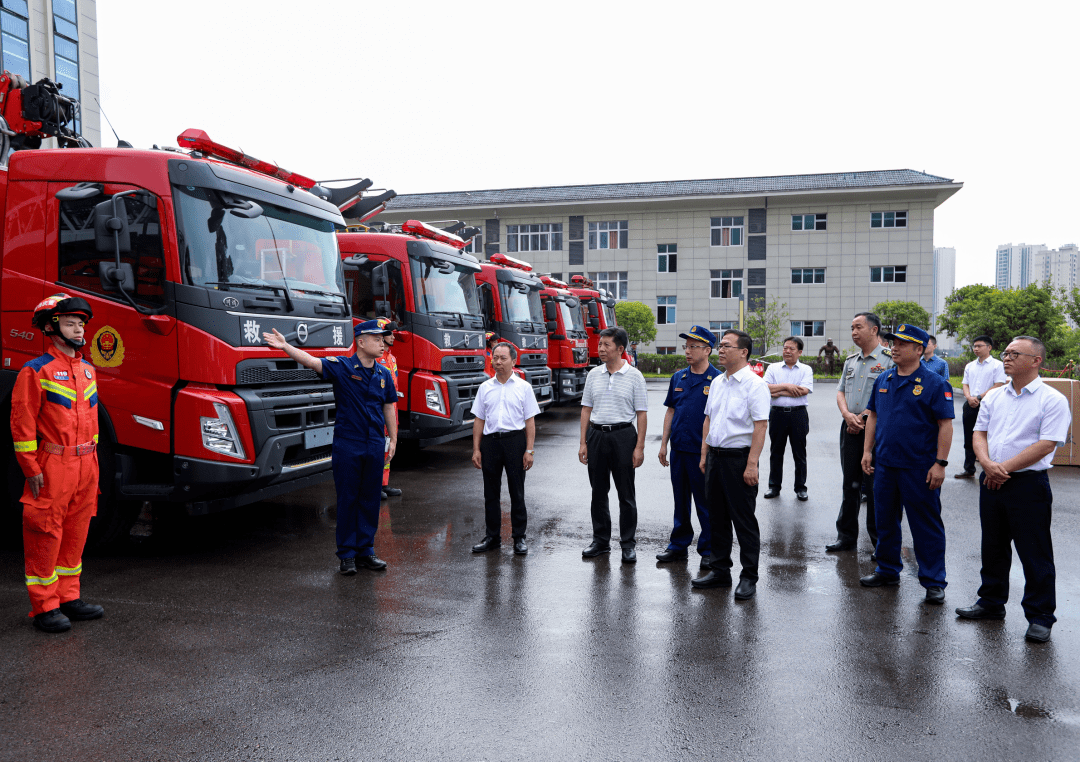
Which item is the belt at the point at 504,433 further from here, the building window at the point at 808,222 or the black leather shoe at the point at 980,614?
the building window at the point at 808,222

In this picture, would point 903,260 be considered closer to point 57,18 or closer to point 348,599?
point 57,18

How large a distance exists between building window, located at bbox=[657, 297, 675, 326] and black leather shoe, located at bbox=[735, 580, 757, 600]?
3914 centimetres

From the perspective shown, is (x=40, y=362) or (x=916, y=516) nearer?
(x=40, y=362)

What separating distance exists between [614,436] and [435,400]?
387 cm

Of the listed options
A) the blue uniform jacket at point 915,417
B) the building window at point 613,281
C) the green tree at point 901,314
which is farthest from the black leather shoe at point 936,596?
the building window at point 613,281

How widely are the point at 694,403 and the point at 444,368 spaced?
4424 mm

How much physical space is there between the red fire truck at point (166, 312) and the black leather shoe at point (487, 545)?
1.55m

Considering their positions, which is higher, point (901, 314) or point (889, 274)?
point (889, 274)

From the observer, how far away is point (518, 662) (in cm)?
385

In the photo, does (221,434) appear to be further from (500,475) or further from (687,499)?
(687,499)

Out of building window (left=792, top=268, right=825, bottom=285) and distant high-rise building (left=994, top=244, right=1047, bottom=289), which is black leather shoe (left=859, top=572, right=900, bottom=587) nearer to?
building window (left=792, top=268, right=825, bottom=285)

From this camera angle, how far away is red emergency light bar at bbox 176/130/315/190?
5.83 meters

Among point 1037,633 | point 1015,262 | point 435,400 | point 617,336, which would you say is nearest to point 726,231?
point 435,400

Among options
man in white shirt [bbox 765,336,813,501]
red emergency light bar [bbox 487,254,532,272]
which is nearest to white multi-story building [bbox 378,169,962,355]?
red emergency light bar [bbox 487,254,532,272]
